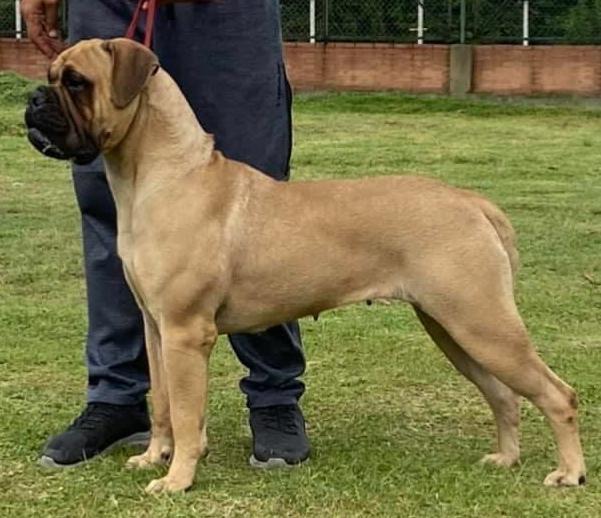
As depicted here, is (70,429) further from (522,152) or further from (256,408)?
(522,152)

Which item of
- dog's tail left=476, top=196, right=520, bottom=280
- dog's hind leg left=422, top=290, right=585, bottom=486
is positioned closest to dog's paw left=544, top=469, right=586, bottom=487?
dog's hind leg left=422, top=290, right=585, bottom=486

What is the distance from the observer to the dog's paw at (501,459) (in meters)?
5.20

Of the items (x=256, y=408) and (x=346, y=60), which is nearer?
(x=256, y=408)

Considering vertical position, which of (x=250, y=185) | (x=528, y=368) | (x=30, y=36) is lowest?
(x=528, y=368)

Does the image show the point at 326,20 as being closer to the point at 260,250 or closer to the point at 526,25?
the point at 526,25

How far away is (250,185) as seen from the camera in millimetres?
4922

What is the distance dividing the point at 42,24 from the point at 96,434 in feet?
5.03

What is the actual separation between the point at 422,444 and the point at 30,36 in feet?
6.96

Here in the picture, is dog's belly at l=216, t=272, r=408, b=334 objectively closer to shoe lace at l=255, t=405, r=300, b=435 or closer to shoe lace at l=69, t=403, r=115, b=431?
shoe lace at l=255, t=405, r=300, b=435

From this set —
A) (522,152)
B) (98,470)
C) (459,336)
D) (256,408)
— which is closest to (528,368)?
(459,336)

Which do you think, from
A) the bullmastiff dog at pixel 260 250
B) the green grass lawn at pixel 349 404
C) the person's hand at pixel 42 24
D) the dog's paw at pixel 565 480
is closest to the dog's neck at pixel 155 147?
the bullmastiff dog at pixel 260 250

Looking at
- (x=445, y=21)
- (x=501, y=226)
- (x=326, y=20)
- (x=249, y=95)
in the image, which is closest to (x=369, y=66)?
(x=326, y=20)

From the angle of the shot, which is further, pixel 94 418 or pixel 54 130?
pixel 94 418

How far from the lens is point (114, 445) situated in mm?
5465
